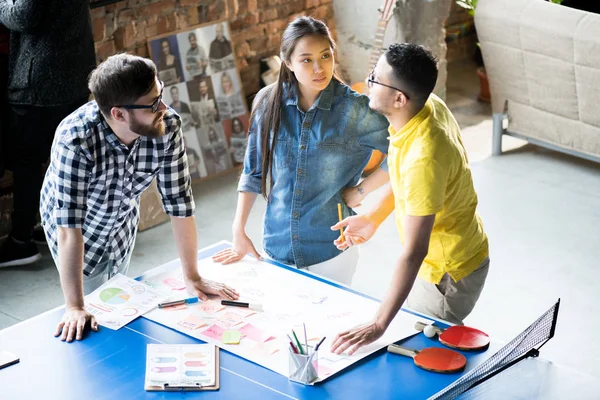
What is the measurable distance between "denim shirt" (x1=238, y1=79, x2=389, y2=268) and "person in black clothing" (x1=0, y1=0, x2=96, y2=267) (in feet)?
5.37

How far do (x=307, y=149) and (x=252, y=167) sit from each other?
22cm

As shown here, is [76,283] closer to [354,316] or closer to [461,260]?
[354,316]

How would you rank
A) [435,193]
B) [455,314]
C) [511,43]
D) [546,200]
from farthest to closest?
[511,43]
[546,200]
[455,314]
[435,193]

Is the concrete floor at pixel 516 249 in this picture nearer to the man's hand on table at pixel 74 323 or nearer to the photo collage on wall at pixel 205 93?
the photo collage on wall at pixel 205 93

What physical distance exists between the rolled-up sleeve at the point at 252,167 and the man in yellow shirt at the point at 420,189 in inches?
16.4

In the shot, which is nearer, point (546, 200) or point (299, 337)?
point (299, 337)

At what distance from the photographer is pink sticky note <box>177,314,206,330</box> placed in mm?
2580

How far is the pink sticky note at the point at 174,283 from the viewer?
2801 mm

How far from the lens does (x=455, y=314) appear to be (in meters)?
2.81

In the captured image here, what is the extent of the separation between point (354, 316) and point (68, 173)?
0.93m

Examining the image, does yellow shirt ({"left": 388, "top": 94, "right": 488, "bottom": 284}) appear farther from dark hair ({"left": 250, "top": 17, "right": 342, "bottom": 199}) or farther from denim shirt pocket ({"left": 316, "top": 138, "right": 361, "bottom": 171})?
dark hair ({"left": 250, "top": 17, "right": 342, "bottom": 199})

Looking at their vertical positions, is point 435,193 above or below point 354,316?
above

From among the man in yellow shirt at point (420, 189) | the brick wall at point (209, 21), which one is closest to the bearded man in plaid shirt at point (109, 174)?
the man in yellow shirt at point (420, 189)

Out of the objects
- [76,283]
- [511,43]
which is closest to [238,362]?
[76,283]
